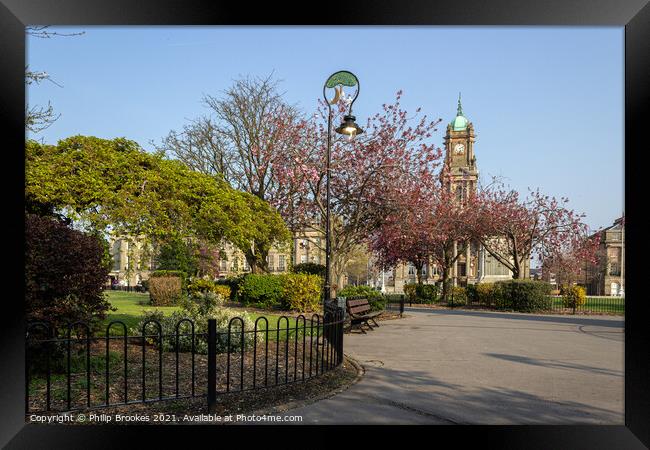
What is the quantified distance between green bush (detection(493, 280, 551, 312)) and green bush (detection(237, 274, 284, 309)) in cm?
1126

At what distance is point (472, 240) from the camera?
27.6 meters

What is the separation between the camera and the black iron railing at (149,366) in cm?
475

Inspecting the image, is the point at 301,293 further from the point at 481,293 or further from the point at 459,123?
the point at 459,123

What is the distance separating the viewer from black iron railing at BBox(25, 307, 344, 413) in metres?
4.75

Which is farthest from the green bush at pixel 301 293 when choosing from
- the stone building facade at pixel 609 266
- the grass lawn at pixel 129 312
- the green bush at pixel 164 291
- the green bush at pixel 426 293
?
the stone building facade at pixel 609 266

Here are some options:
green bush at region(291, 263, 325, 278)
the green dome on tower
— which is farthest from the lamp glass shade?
the green dome on tower

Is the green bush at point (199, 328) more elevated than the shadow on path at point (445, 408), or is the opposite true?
the green bush at point (199, 328)

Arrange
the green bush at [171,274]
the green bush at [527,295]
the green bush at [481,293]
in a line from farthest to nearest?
the green bush at [481,293] → the green bush at [527,295] → the green bush at [171,274]

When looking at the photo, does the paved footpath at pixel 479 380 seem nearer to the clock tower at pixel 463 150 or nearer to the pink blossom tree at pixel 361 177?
the pink blossom tree at pixel 361 177

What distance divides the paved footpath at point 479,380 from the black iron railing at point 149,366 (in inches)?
35.0

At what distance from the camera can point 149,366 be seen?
21.9ft

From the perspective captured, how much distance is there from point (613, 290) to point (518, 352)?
43.9 metres
